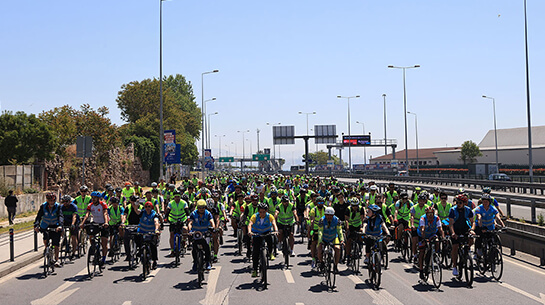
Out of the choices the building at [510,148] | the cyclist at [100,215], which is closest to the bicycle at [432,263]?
the cyclist at [100,215]

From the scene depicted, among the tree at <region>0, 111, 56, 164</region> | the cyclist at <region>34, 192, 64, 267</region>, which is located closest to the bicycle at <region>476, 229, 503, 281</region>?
the cyclist at <region>34, 192, 64, 267</region>

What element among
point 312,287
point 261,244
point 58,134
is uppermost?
point 58,134

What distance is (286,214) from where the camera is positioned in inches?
582

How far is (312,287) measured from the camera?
36.8ft

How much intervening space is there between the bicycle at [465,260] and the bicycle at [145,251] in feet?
20.7

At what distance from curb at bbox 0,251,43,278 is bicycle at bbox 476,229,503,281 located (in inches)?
401

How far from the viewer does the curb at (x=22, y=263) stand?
43.0 feet

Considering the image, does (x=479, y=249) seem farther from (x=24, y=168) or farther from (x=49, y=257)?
(x=24, y=168)

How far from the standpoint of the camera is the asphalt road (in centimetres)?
1004

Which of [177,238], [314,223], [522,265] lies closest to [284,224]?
[314,223]

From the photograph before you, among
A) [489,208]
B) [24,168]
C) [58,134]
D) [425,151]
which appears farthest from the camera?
[425,151]

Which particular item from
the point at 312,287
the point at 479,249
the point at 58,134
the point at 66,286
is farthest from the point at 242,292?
the point at 58,134

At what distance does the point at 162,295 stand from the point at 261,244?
7.21 feet

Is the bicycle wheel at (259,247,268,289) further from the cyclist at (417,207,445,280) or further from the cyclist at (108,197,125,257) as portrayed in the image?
the cyclist at (108,197,125,257)
